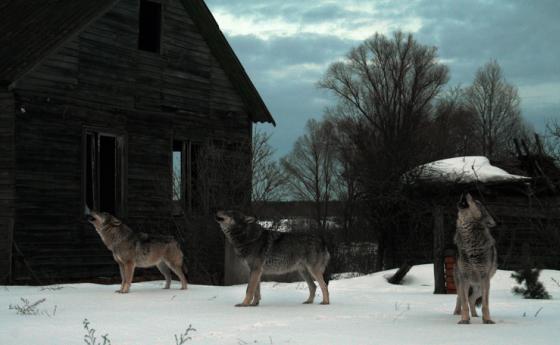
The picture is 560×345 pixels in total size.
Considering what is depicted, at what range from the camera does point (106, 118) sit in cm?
1831

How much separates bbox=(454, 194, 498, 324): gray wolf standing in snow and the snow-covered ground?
33 cm

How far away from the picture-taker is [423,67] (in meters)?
53.6

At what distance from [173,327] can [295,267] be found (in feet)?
9.49

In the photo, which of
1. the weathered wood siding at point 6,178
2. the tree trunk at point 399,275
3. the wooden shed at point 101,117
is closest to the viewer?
the tree trunk at point 399,275

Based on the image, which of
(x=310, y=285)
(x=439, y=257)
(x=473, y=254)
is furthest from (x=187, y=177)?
(x=473, y=254)

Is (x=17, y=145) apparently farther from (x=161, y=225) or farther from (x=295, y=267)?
(x=295, y=267)

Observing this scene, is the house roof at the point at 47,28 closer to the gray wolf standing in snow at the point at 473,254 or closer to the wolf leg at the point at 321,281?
the wolf leg at the point at 321,281

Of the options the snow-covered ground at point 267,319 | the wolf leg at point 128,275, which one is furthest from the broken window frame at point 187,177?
the snow-covered ground at point 267,319

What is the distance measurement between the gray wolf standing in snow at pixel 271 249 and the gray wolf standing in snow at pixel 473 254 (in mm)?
2350

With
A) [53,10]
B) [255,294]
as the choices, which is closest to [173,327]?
[255,294]

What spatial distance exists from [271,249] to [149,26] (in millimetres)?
11974

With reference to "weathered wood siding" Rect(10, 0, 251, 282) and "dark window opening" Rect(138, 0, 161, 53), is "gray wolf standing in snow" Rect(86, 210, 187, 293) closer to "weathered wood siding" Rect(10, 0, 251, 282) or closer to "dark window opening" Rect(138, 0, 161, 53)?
"weathered wood siding" Rect(10, 0, 251, 282)

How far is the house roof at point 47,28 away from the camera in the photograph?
16525mm

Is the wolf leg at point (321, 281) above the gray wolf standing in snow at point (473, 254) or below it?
below
